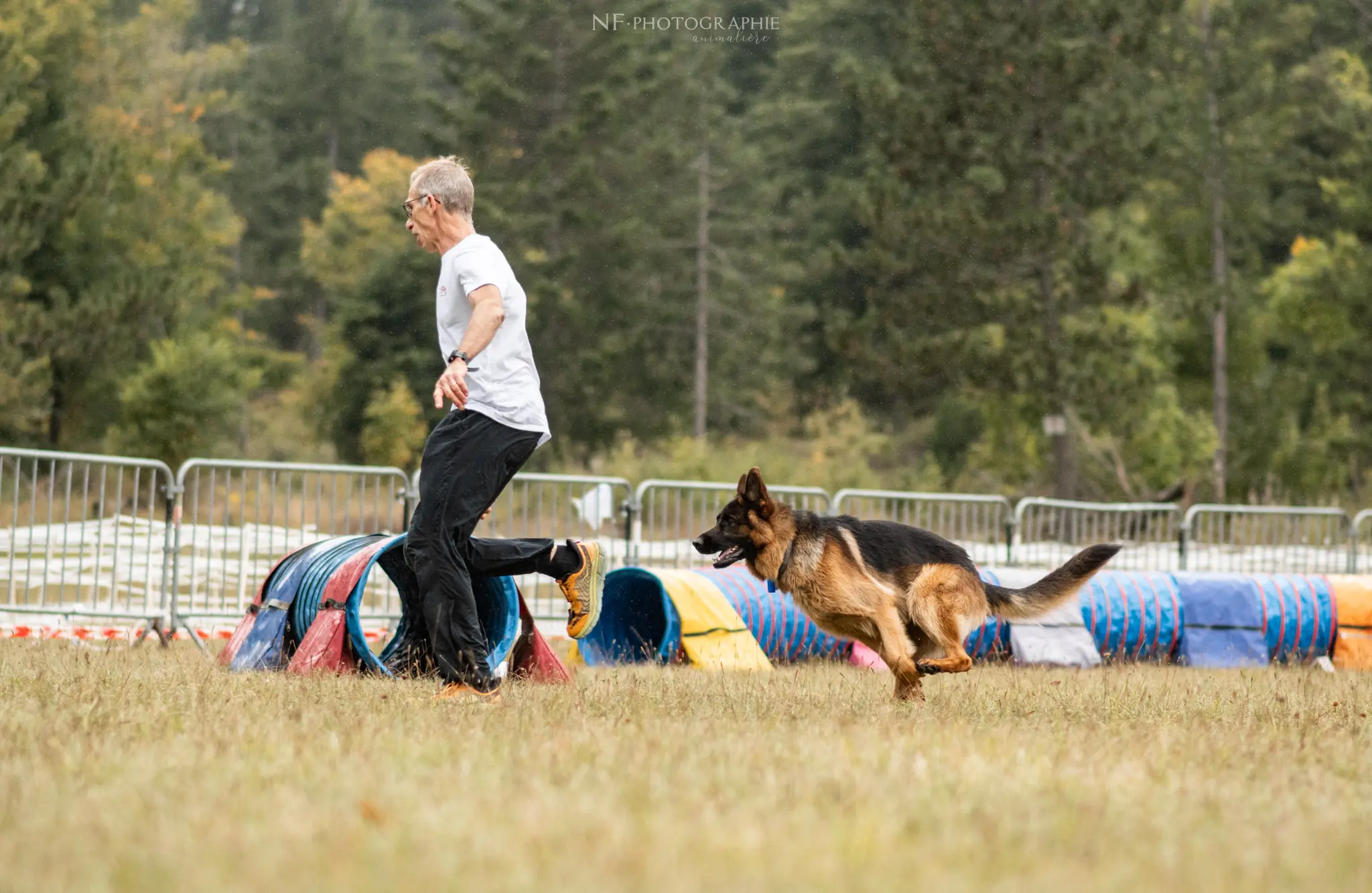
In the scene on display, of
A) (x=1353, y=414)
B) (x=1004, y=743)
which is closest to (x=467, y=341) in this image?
(x=1004, y=743)

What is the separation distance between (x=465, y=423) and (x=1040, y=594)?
113 inches

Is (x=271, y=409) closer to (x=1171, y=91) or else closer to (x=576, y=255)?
(x=576, y=255)

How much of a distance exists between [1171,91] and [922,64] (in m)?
7.84

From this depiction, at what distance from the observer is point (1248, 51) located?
3459cm

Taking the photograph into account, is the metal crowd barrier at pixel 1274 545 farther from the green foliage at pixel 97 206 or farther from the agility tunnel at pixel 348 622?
the green foliage at pixel 97 206

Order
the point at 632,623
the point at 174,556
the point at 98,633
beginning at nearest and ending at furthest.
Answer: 1. the point at 632,623
2. the point at 174,556
3. the point at 98,633

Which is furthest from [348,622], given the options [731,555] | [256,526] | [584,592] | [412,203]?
[256,526]

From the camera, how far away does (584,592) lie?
6516mm

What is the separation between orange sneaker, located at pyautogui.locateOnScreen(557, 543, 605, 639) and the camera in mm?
6496

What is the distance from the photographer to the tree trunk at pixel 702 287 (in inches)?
1511

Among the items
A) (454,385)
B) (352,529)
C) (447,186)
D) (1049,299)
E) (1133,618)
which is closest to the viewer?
(454,385)

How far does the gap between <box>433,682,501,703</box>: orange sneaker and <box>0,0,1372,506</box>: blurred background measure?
22.9 m

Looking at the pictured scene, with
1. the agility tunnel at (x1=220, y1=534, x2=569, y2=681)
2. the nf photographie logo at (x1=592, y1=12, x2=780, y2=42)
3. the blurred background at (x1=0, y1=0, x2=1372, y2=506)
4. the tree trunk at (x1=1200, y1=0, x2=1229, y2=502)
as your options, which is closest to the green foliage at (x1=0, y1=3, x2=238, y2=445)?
the blurred background at (x1=0, y1=0, x2=1372, y2=506)

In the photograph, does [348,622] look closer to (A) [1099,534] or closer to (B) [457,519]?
(B) [457,519]
